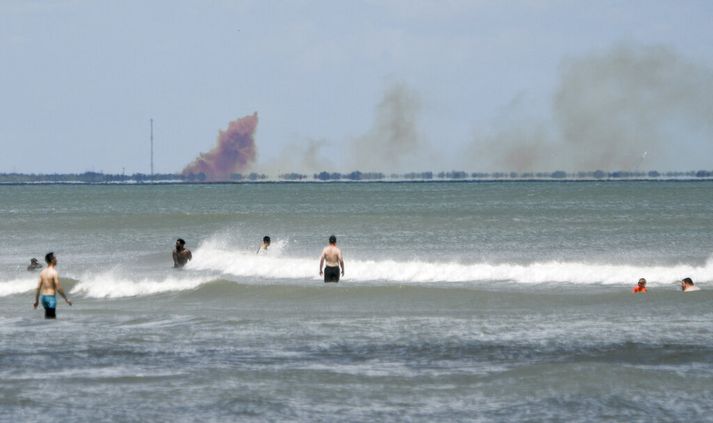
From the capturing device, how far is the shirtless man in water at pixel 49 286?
21.5m

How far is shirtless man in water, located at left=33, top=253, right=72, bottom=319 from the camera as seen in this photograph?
21.5 metres

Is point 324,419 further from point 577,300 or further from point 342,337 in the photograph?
point 577,300

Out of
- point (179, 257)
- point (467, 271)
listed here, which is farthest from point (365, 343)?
point (179, 257)

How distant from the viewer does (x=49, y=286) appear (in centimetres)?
2202

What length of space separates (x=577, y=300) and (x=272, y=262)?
605 inches

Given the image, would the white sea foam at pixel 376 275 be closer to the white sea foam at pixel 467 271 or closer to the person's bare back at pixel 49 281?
the white sea foam at pixel 467 271

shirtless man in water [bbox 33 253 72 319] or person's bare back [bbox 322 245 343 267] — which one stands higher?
person's bare back [bbox 322 245 343 267]

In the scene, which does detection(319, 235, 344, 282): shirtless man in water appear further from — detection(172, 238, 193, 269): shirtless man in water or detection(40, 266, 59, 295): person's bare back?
detection(172, 238, 193, 269): shirtless man in water

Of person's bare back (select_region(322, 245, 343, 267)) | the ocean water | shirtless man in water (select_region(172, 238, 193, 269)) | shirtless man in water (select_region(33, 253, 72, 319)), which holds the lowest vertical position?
the ocean water

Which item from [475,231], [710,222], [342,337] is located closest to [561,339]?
[342,337]

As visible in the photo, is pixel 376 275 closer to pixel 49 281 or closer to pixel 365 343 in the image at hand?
pixel 49 281

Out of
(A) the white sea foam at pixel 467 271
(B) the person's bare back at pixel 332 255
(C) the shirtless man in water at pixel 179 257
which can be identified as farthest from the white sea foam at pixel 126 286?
(B) the person's bare back at pixel 332 255

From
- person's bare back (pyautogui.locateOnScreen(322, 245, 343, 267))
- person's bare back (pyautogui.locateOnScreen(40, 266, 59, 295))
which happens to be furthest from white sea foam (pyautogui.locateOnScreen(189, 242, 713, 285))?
person's bare back (pyautogui.locateOnScreen(40, 266, 59, 295))

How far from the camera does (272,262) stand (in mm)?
40250
